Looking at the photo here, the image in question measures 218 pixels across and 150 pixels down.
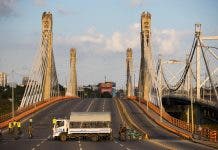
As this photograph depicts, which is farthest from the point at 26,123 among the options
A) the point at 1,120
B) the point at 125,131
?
the point at 125,131

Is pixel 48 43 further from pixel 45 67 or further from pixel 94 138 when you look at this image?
pixel 94 138

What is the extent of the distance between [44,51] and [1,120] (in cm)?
5290

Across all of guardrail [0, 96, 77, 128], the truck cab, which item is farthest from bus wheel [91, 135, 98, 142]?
guardrail [0, 96, 77, 128]

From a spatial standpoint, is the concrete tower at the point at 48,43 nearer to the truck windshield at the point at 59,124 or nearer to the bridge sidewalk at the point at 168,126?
the bridge sidewalk at the point at 168,126

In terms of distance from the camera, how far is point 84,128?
2430 inches

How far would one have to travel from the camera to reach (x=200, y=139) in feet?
197

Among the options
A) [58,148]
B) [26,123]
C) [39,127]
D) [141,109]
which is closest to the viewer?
[58,148]

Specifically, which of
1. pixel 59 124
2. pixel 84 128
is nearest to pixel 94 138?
pixel 84 128

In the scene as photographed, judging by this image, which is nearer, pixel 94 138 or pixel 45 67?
pixel 94 138

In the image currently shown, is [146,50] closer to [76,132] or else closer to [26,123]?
[26,123]

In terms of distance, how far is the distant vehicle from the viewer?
2418 inches

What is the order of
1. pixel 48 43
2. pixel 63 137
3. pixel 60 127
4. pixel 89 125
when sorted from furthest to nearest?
1. pixel 48 43
2. pixel 60 127
3. pixel 89 125
4. pixel 63 137

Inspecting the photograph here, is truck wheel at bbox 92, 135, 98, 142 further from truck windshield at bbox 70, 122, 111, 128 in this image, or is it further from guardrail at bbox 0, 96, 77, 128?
guardrail at bbox 0, 96, 77, 128

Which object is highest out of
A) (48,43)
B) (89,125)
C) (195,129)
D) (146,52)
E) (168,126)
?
(48,43)
